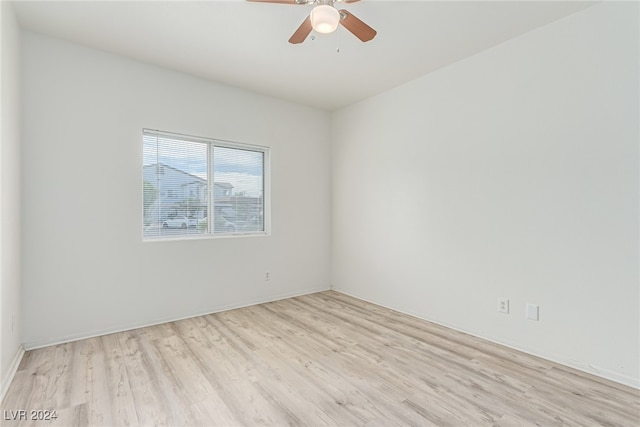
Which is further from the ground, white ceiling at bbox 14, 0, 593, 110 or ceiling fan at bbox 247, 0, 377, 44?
white ceiling at bbox 14, 0, 593, 110

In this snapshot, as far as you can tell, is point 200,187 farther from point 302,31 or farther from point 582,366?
point 582,366

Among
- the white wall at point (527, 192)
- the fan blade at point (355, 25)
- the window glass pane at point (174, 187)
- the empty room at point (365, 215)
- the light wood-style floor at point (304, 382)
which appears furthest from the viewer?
the window glass pane at point (174, 187)

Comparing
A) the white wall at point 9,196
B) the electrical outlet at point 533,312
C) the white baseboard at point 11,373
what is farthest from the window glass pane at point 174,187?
the electrical outlet at point 533,312

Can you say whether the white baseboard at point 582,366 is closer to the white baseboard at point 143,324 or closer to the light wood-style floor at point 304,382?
the light wood-style floor at point 304,382

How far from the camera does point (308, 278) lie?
14.8 feet

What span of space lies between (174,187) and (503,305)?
136 inches

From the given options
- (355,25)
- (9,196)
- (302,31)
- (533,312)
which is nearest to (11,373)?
(9,196)

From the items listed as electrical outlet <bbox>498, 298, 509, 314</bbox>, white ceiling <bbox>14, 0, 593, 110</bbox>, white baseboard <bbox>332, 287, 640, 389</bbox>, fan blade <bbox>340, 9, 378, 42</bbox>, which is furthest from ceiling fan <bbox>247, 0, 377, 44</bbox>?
white baseboard <bbox>332, 287, 640, 389</bbox>

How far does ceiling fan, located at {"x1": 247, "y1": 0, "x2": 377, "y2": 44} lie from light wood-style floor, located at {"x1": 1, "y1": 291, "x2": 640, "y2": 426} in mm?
2199

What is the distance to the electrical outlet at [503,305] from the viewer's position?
2758 mm

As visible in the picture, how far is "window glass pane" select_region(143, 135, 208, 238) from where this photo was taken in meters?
3.28

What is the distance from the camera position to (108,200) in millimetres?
2969

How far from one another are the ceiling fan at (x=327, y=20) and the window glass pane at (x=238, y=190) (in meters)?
1.98

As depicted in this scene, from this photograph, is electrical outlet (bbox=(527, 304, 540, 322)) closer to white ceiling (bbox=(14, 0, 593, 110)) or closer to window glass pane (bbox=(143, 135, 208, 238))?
white ceiling (bbox=(14, 0, 593, 110))
